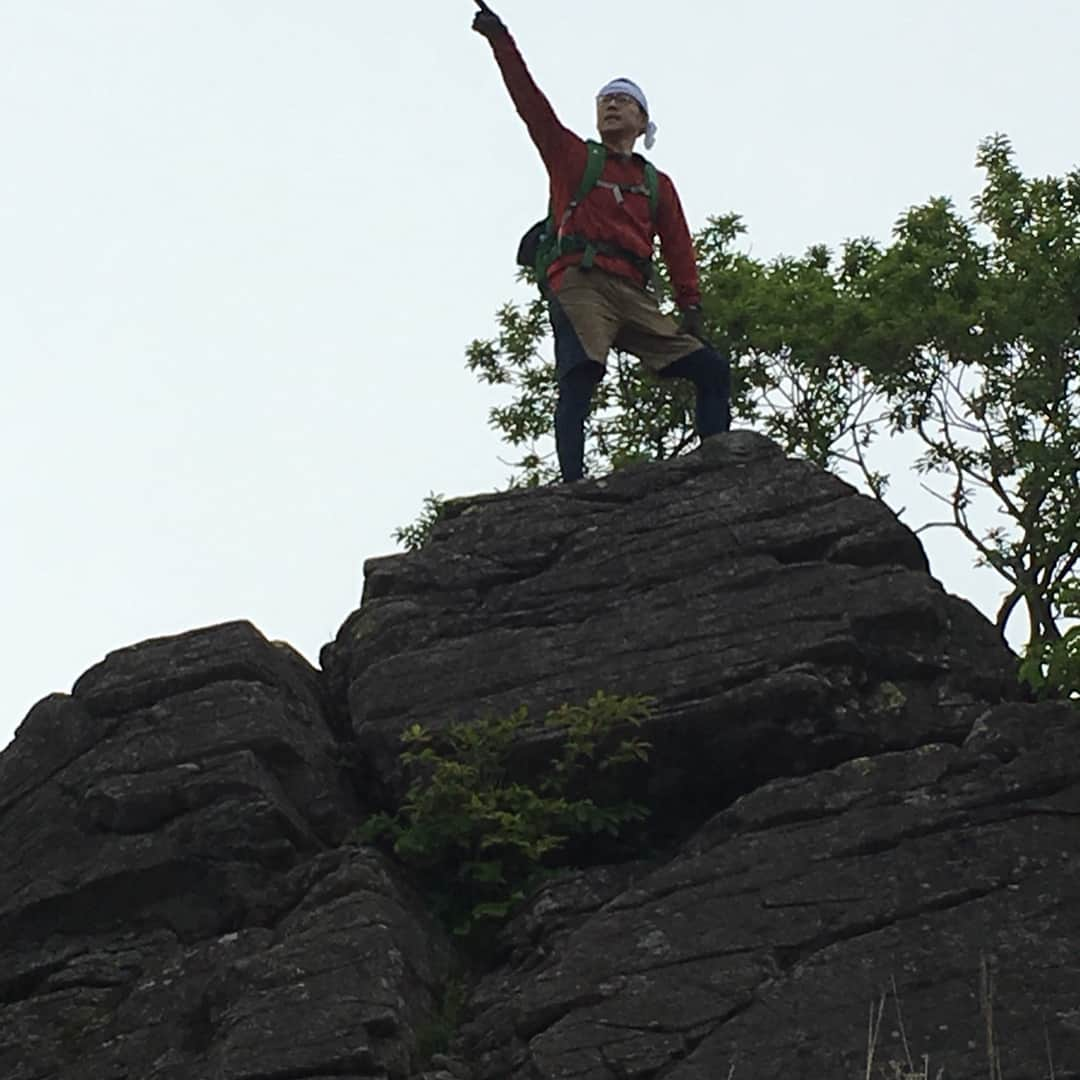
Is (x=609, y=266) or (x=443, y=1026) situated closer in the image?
(x=443, y=1026)

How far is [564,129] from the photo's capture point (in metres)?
14.1

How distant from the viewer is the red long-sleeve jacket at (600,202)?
45.6 ft

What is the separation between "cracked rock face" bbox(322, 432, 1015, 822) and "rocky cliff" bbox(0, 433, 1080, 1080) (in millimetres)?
22

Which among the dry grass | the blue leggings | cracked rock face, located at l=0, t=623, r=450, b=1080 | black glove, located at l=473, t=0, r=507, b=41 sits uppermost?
black glove, located at l=473, t=0, r=507, b=41

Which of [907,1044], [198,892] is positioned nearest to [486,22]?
[198,892]

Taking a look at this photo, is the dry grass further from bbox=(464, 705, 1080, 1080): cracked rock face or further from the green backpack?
the green backpack

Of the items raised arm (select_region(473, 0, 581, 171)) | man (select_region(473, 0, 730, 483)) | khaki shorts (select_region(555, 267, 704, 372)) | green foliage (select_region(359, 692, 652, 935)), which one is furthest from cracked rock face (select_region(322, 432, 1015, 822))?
raised arm (select_region(473, 0, 581, 171))

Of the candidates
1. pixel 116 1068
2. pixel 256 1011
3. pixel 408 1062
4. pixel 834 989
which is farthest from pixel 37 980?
pixel 834 989

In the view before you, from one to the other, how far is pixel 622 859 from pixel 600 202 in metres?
4.99

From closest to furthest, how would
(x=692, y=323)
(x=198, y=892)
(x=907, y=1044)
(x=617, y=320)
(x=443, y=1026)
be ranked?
1. (x=907, y=1044)
2. (x=443, y=1026)
3. (x=198, y=892)
4. (x=617, y=320)
5. (x=692, y=323)

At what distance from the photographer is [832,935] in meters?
9.63

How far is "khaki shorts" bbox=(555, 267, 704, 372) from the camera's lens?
14070 millimetres

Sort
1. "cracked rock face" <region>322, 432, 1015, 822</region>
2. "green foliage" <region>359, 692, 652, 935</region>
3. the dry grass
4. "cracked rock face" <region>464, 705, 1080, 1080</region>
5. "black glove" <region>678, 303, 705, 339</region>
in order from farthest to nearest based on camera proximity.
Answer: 1. "black glove" <region>678, 303, 705, 339</region>
2. "cracked rock face" <region>322, 432, 1015, 822</region>
3. "green foliage" <region>359, 692, 652, 935</region>
4. "cracked rock face" <region>464, 705, 1080, 1080</region>
5. the dry grass

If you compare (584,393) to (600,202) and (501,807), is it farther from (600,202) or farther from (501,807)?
(501,807)
